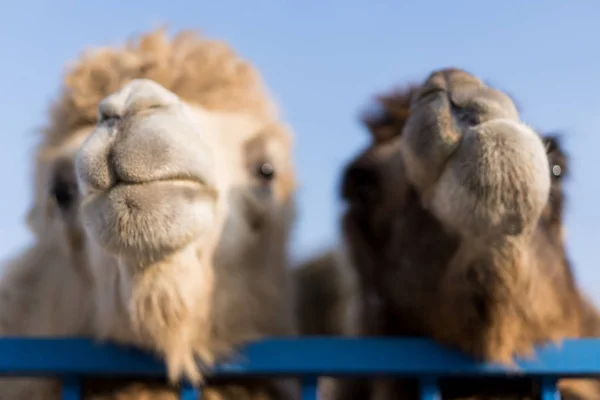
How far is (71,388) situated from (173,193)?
0.52m

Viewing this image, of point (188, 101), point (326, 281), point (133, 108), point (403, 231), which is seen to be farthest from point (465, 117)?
point (326, 281)

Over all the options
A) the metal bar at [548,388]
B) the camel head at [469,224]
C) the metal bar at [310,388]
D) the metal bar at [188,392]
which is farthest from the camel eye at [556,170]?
the metal bar at [188,392]

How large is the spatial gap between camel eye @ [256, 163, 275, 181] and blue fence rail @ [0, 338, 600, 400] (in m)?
0.60

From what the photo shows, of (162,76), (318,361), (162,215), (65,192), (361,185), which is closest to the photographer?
(162,215)

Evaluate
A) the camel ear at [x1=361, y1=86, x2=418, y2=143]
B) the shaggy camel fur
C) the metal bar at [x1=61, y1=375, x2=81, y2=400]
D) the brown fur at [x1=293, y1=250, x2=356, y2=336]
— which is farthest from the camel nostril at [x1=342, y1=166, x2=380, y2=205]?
the metal bar at [x1=61, y1=375, x2=81, y2=400]

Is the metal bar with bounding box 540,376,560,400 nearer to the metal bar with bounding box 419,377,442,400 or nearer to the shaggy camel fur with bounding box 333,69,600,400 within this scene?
the shaggy camel fur with bounding box 333,69,600,400

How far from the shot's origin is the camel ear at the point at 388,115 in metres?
2.56

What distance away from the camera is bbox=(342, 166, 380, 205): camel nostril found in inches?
95.5

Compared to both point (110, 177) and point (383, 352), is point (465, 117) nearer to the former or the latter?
point (383, 352)

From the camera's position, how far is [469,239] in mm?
1827

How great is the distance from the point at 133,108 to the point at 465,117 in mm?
713

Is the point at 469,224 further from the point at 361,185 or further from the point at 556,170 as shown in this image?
the point at 361,185

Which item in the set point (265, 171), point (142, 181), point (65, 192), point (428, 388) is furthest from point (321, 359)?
point (65, 192)

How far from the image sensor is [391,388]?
219 cm
